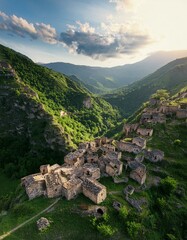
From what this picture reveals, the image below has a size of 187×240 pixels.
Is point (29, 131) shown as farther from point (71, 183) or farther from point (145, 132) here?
point (71, 183)

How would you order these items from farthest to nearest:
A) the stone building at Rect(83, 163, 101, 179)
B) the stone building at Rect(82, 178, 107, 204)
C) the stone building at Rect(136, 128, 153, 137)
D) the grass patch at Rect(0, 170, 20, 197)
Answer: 1. the grass patch at Rect(0, 170, 20, 197)
2. the stone building at Rect(136, 128, 153, 137)
3. the stone building at Rect(83, 163, 101, 179)
4. the stone building at Rect(82, 178, 107, 204)

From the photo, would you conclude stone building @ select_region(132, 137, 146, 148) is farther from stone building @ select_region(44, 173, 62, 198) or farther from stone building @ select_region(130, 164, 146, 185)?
stone building @ select_region(44, 173, 62, 198)

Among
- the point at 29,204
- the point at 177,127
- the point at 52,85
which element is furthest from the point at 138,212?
the point at 52,85

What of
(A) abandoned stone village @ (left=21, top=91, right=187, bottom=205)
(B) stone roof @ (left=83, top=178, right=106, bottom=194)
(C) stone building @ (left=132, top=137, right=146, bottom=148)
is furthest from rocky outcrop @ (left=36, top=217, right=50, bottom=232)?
(C) stone building @ (left=132, top=137, right=146, bottom=148)

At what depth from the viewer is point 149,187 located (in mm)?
51594

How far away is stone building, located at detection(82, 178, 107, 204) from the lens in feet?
135

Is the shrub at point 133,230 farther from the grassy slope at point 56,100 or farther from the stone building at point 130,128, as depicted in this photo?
the grassy slope at point 56,100

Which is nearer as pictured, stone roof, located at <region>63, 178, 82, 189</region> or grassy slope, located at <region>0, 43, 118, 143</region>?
stone roof, located at <region>63, 178, 82, 189</region>

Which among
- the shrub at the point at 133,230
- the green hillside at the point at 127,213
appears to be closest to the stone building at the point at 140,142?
the green hillside at the point at 127,213

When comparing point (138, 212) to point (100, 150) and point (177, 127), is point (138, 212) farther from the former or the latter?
point (177, 127)

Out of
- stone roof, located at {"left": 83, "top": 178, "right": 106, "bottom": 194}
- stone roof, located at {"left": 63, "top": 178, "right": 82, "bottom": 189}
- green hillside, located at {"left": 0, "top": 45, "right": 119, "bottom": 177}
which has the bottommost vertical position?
green hillside, located at {"left": 0, "top": 45, "right": 119, "bottom": 177}

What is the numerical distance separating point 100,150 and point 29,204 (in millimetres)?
29139

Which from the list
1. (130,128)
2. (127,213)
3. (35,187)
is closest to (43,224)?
(35,187)

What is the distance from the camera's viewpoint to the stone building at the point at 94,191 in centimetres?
4110
